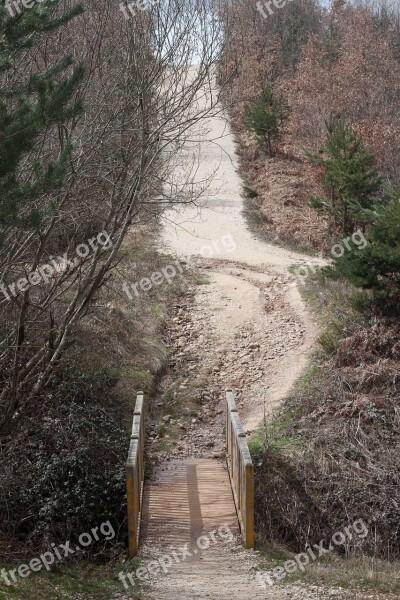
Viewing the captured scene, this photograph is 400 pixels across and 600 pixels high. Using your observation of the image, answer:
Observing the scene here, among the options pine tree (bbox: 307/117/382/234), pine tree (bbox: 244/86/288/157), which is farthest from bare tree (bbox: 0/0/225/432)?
pine tree (bbox: 244/86/288/157)

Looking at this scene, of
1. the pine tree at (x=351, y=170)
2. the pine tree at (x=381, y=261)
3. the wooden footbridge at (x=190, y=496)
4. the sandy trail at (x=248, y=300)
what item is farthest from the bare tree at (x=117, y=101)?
the pine tree at (x=351, y=170)

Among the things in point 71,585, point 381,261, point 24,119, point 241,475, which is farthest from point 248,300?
point 24,119

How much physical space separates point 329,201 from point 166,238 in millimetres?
6290

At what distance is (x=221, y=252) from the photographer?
82.1ft

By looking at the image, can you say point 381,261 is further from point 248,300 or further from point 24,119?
point 24,119

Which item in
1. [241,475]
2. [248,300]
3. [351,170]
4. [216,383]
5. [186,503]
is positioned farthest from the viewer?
[351,170]

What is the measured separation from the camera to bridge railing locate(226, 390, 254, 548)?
8.98 metres

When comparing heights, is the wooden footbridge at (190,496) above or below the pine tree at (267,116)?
below

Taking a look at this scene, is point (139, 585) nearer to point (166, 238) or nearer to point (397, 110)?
point (166, 238)

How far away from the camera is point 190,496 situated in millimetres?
10812

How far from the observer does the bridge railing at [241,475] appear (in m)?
8.98

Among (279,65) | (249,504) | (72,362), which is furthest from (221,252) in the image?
(279,65)

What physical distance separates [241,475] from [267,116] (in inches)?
1047

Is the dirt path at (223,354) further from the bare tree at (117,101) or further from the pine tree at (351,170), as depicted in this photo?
the pine tree at (351,170)
